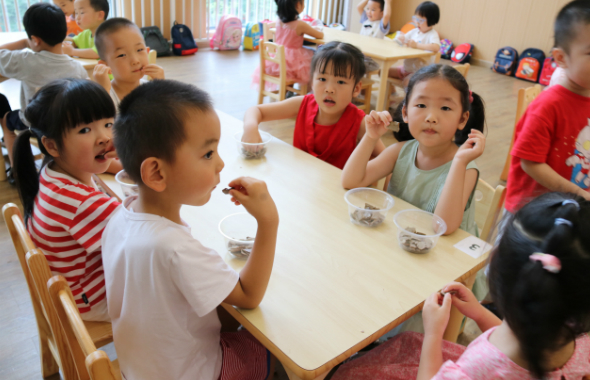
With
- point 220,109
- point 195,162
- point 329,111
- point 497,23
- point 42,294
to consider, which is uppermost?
point 497,23

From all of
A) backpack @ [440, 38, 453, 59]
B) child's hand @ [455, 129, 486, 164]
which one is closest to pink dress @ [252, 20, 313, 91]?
child's hand @ [455, 129, 486, 164]

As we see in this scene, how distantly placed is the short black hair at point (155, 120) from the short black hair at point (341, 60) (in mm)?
1104

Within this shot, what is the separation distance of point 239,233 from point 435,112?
2.59 feet

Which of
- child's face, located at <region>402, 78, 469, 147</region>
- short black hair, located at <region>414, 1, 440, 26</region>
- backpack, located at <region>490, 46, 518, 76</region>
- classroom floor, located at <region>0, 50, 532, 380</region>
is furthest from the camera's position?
backpack, located at <region>490, 46, 518, 76</region>

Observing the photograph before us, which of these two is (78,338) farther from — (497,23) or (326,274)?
(497,23)

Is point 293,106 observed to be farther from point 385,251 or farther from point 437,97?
point 385,251

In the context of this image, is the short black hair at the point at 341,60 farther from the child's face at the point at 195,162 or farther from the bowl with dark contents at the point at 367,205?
the child's face at the point at 195,162

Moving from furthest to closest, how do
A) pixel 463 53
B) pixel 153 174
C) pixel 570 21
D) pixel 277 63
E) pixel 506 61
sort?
pixel 463 53, pixel 506 61, pixel 277 63, pixel 570 21, pixel 153 174

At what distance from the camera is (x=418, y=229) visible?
4.38 feet

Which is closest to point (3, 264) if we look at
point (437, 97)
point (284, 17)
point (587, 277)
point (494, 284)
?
point (437, 97)

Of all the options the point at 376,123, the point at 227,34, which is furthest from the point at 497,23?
the point at 376,123

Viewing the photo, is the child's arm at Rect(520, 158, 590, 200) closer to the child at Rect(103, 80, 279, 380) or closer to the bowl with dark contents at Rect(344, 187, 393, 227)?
the bowl with dark contents at Rect(344, 187, 393, 227)

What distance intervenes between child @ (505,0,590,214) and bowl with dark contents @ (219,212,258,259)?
3.35 ft

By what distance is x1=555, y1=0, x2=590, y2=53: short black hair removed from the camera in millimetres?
1509
